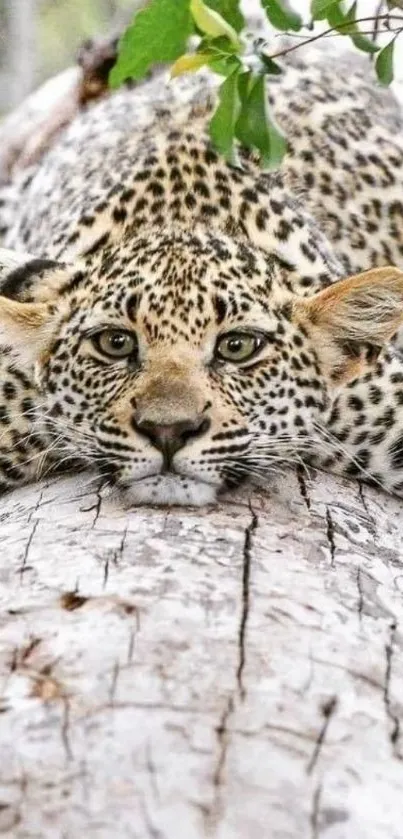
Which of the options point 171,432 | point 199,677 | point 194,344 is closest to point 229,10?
point 194,344

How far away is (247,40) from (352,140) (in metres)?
2.70

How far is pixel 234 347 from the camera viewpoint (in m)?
4.45

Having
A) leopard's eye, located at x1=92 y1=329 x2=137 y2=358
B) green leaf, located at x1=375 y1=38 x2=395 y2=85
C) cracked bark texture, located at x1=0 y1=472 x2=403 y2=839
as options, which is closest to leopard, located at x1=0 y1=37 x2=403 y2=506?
leopard's eye, located at x1=92 y1=329 x2=137 y2=358

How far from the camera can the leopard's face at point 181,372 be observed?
4.13 m

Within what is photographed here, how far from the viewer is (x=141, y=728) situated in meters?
2.66

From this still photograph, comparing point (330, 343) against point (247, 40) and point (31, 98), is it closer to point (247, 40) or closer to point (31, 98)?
point (247, 40)

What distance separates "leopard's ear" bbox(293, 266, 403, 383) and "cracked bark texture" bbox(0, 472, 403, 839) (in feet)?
2.73

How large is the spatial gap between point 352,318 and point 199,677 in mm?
1963

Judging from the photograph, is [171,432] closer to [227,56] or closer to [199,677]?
[227,56]

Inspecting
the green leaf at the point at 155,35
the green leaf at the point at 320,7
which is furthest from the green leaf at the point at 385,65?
the green leaf at the point at 155,35

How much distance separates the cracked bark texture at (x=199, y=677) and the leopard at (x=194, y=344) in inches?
14.0

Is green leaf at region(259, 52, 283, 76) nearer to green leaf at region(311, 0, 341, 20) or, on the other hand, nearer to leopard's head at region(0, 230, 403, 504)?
green leaf at region(311, 0, 341, 20)

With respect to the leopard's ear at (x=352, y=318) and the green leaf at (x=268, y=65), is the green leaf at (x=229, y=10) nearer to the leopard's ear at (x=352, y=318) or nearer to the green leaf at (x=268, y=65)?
the green leaf at (x=268, y=65)

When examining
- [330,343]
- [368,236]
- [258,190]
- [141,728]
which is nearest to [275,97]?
[368,236]
